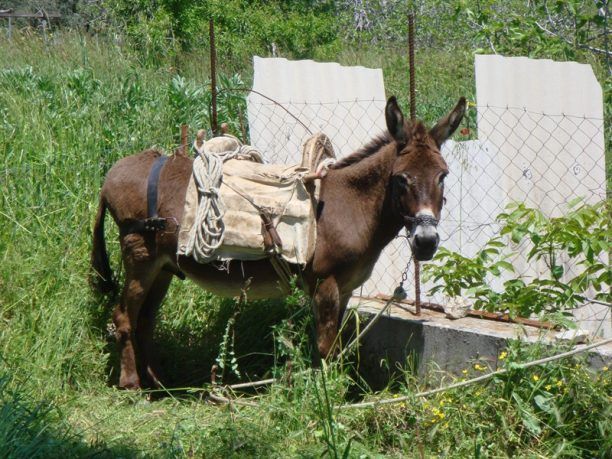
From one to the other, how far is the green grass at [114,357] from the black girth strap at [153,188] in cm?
90

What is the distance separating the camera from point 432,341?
5.36 meters

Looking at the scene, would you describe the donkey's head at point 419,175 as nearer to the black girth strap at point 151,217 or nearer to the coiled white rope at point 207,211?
the coiled white rope at point 207,211

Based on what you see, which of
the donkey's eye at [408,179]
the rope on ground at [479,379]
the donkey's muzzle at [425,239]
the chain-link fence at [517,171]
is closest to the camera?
the rope on ground at [479,379]

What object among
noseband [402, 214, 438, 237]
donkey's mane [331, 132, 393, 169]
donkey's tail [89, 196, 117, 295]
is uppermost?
donkey's mane [331, 132, 393, 169]

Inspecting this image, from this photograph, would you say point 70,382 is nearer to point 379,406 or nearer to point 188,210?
point 188,210

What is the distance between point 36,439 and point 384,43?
1395 cm

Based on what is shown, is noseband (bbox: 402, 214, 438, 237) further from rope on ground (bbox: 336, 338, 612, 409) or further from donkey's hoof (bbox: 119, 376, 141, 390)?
donkey's hoof (bbox: 119, 376, 141, 390)

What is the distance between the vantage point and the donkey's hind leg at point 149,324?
586 centimetres

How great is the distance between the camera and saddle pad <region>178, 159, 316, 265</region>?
5.12 metres

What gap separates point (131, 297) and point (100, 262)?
432mm

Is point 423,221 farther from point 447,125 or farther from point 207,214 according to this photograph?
point 207,214

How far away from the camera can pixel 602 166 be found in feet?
19.6

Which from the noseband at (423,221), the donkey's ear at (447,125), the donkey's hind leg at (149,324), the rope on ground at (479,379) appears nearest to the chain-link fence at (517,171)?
the donkey's ear at (447,125)

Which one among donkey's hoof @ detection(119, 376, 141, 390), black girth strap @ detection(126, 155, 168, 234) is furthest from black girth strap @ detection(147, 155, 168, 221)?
donkey's hoof @ detection(119, 376, 141, 390)
